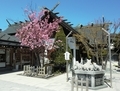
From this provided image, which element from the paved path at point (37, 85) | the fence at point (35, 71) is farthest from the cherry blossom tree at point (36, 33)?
the paved path at point (37, 85)

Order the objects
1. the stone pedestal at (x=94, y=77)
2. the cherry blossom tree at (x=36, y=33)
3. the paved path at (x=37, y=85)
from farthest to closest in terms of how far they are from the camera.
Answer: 1. the cherry blossom tree at (x=36, y=33)
2. the stone pedestal at (x=94, y=77)
3. the paved path at (x=37, y=85)

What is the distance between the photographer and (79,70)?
10273 millimetres

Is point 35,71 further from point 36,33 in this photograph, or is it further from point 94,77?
point 94,77

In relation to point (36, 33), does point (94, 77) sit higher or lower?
lower

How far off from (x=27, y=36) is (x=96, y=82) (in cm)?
780

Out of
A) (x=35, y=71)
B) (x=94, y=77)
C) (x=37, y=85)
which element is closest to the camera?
(x=94, y=77)

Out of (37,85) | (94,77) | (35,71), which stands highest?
(94,77)

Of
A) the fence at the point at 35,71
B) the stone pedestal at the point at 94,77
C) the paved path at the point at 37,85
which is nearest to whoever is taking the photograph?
the paved path at the point at 37,85

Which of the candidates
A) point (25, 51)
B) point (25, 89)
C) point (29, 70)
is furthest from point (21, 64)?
point (25, 89)

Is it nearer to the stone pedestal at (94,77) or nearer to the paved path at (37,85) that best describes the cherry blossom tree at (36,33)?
the paved path at (37,85)

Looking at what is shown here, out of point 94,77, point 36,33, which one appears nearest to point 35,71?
point 36,33

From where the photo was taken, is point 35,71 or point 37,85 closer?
point 37,85

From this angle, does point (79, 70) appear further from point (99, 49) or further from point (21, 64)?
point (21, 64)

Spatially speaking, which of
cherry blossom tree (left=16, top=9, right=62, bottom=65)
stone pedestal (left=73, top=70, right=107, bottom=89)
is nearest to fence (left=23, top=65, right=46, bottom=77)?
cherry blossom tree (left=16, top=9, right=62, bottom=65)
